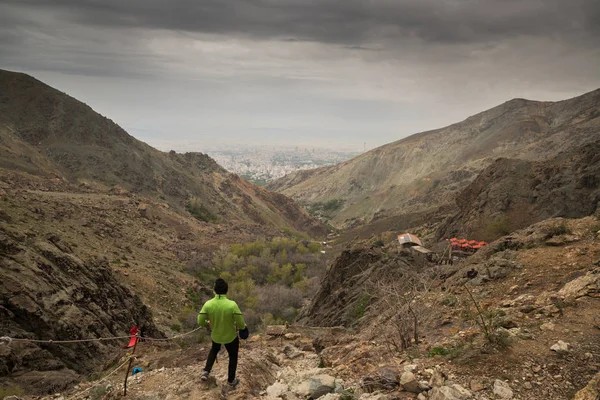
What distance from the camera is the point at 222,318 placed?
6.19 meters

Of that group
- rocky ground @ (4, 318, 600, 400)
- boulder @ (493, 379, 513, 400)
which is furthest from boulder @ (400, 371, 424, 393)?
boulder @ (493, 379, 513, 400)

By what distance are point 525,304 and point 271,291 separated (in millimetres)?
25125

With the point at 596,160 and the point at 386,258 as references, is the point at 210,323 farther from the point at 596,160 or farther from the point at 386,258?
the point at 596,160

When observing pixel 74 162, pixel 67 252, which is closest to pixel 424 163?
pixel 74 162

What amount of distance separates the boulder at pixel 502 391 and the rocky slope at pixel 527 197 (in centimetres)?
2221

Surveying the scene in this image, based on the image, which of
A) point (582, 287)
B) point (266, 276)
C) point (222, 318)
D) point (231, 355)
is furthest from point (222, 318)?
point (266, 276)

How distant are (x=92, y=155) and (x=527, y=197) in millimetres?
54950

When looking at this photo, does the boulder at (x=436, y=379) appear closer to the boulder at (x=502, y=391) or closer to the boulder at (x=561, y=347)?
the boulder at (x=502, y=391)

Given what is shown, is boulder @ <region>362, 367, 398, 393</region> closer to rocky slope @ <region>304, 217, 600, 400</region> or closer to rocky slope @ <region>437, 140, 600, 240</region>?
rocky slope @ <region>304, 217, 600, 400</region>

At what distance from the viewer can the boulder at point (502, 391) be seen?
5.03 meters

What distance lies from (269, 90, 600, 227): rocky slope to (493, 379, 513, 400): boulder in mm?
51791

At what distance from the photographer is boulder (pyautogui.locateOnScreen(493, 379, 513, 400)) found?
16.5 ft

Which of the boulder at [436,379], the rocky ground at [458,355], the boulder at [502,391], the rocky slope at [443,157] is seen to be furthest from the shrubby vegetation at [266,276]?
the rocky slope at [443,157]

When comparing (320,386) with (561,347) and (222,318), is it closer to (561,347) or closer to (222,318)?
(222,318)
